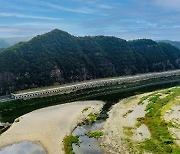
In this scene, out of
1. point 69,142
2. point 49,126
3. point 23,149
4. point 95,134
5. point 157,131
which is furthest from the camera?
point 49,126

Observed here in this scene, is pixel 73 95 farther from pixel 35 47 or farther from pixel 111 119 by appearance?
pixel 35 47

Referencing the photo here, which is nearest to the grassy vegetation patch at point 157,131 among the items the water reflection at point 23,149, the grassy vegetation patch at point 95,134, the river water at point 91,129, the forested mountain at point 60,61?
the river water at point 91,129

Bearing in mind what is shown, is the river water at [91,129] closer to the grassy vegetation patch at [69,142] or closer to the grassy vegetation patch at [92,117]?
the grassy vegetation patch at [69,142]

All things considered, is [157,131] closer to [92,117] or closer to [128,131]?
[128,131]

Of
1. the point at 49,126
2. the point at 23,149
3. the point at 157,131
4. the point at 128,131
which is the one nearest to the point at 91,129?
the point at 128,131

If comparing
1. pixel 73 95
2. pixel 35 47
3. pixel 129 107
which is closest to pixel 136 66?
pixel 35 47

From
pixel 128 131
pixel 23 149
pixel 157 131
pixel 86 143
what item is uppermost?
pixel 157 131
